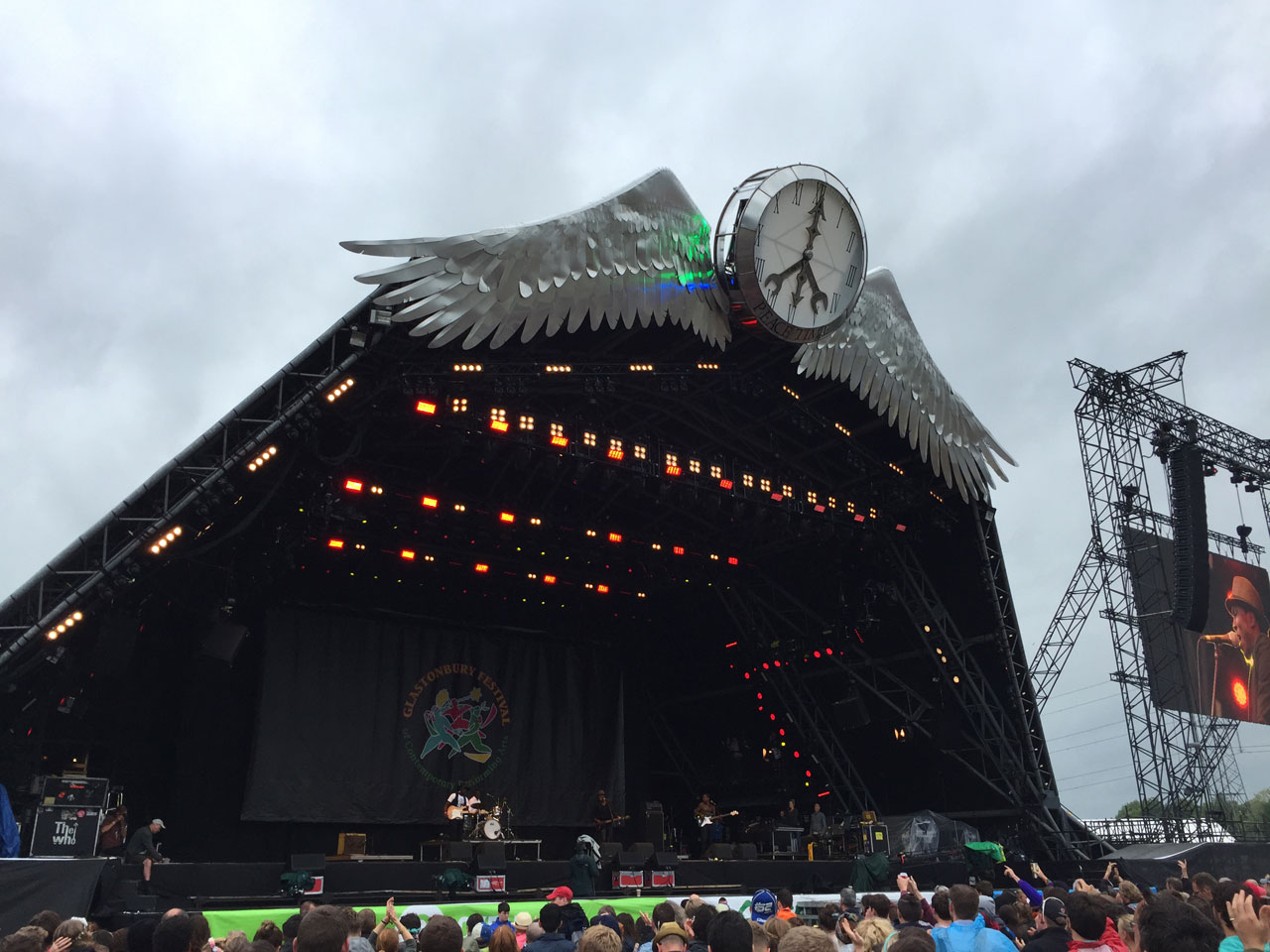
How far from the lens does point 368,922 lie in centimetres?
631

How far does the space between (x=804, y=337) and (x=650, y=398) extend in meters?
2.93

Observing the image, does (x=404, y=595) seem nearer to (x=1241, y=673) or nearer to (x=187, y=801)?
(x=187, y=801)

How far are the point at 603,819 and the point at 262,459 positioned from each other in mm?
12022

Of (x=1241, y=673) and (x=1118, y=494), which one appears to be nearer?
(x=1118, y=494)

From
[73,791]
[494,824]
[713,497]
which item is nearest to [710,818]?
[494,824]

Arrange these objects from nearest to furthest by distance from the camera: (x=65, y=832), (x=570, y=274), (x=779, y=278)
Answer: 1. (x=570, y=274)
2. (x=65, y=832)
3. (x=779, y=278)

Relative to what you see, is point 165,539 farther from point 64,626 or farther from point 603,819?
point 603,819

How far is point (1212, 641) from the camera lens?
27.3 meters

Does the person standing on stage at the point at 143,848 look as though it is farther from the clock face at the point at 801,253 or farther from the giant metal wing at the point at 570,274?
the clock face at the point at 801,253

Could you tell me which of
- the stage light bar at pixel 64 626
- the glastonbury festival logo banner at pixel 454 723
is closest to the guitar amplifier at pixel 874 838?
the glastonbury festival logo banner at pixel 454 723

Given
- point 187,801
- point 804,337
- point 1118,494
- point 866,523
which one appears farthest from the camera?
point 1118,494

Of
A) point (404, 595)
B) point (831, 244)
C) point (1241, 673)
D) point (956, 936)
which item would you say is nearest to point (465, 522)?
point (404, 595)

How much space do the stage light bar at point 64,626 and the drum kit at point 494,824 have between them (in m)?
8.45

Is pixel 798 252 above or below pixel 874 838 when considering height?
above
